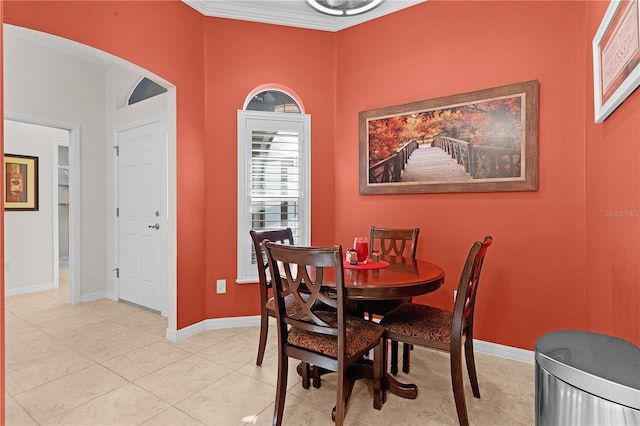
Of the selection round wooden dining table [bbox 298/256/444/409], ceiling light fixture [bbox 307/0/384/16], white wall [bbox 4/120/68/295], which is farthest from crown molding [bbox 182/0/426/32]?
white wall [bbox 4/120/68/295]

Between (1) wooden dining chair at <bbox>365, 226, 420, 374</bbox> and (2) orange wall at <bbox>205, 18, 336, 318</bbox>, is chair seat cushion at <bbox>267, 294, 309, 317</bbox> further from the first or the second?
(2) orange wall at <bbox>205, 18, 336, 318</bbox>

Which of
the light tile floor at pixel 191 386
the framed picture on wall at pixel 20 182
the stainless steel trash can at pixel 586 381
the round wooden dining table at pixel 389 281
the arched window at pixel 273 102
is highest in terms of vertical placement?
the arched window at pixel 273 102

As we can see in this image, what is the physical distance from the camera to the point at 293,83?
3398mm

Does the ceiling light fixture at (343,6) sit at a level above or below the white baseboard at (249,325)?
above

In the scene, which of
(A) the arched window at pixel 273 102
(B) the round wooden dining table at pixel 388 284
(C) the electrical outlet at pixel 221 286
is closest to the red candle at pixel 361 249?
(B) the round wooden dining table at pixel 388 284

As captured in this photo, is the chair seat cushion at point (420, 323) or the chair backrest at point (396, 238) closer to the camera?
the chair seat cushion at point (420, 323)

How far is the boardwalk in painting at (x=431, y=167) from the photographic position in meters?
2.77

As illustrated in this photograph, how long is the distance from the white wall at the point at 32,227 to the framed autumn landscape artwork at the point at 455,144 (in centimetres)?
453

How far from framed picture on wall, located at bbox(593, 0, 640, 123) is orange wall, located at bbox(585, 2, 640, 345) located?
55 mm

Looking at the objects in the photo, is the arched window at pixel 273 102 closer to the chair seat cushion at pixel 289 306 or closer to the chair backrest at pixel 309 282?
the chair seat cushion at pixel 289 306

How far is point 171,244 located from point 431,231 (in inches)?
→ 92.8

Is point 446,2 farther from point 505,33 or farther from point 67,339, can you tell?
point 67,339

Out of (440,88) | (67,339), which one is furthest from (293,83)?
(67,339)

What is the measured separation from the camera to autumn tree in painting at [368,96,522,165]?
2541mm
